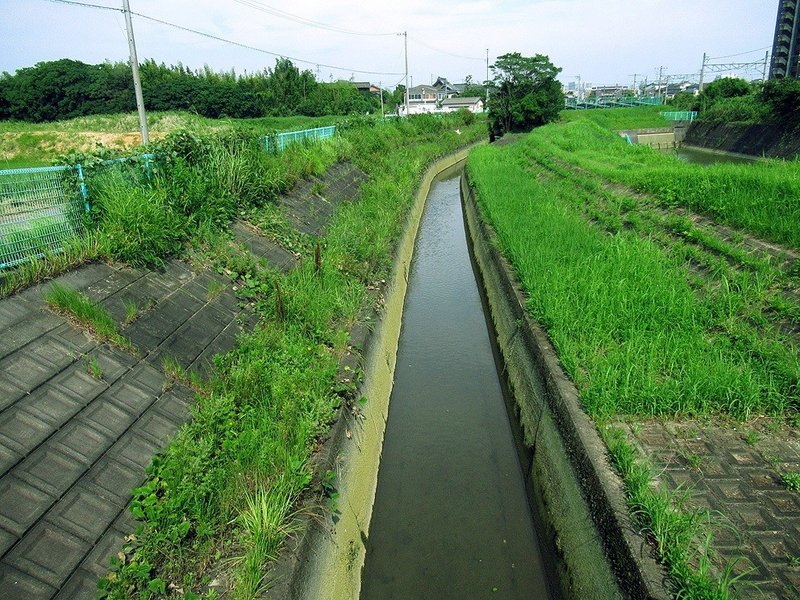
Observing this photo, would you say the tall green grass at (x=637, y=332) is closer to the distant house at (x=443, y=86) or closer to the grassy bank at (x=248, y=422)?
the grassy bank at (x=248, y=422)

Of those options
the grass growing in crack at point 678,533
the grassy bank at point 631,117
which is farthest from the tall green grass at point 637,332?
the grassy bank at point 631,117

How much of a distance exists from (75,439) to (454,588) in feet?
10.1

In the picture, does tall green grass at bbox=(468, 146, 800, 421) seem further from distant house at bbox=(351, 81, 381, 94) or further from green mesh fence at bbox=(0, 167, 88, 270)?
distant house at bbox=(351, 81, 381, 94)

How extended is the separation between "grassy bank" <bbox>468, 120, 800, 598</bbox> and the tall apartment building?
182 feet

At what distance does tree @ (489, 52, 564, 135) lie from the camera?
128ft

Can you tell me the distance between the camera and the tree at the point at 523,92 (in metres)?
39.0

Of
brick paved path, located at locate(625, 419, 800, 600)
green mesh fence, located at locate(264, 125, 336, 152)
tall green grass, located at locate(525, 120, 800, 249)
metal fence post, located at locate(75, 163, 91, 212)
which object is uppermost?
green mesh fence, located at locate(264, 125, 336, 152)

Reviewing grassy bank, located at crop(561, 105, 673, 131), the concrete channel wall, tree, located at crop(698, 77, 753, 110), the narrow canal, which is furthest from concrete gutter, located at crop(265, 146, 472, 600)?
grassy bank, located at crop(561, 105, 673, 131)

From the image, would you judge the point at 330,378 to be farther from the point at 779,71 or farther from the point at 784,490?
the point at 779,71

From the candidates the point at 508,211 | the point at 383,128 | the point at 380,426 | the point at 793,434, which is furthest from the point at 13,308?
the point at 383,128

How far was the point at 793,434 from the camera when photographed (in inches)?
162

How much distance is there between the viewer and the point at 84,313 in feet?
14.1

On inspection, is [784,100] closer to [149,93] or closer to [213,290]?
[213,290]

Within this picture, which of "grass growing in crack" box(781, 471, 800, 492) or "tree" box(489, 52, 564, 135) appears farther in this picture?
"tree" box(489, 52, 564, 135)
